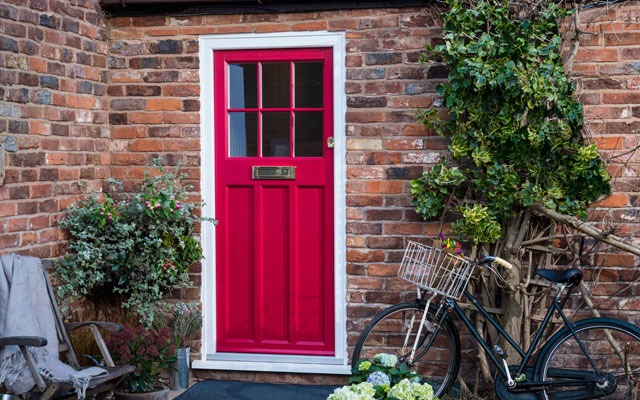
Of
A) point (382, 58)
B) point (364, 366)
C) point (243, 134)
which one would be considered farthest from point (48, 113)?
point (364, 366)

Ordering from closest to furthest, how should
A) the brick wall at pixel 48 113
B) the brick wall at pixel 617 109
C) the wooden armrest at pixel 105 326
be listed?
the wooden armrest at pixel 105 326 → the brick wall at pixel 48 113 → the brick wall at pixel 617 109

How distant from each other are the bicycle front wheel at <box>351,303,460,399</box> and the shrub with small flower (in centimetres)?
75

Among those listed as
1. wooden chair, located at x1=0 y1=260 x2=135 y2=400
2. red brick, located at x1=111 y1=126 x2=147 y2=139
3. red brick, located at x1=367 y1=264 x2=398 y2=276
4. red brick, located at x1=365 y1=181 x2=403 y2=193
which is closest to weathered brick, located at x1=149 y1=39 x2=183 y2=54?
red brick, located at x1=111 y1=126 x2=147 y2=139

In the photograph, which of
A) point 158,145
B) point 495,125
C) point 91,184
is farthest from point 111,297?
point 495,125

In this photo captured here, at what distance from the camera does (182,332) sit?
16.8ft

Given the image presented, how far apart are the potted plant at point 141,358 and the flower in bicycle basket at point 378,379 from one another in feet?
5.40

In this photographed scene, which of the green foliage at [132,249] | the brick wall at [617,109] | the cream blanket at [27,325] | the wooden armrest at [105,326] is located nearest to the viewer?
the cream blanket at [27,325]

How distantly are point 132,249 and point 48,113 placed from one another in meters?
1.07

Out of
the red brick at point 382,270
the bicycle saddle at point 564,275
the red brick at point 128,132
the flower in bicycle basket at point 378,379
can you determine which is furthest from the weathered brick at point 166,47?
the bicycle saddle at point 564,275

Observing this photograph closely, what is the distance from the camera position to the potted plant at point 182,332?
5.03 metres

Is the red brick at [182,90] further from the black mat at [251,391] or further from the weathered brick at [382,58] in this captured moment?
the black mat at [251,391]

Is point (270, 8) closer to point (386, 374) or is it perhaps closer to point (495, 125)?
point (495, 125)

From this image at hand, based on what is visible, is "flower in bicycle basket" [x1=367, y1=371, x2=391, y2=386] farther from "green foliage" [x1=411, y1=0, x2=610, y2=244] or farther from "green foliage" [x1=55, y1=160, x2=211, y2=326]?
"green foliage" [x1=55, y1=160, x2=211, y2=326]

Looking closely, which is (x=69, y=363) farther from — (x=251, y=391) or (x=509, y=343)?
(x=509, y=343)
